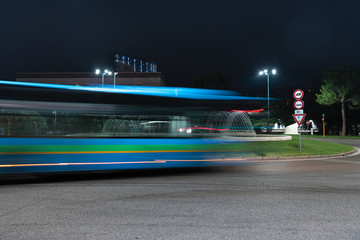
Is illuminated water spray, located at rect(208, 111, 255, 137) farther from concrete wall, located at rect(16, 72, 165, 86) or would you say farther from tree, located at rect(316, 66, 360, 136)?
concrete wall, located at rect(16, 72, 165, 86)

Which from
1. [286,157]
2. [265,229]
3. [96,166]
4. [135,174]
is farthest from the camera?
[286,157]

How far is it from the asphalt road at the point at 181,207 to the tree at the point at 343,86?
42.7 meters

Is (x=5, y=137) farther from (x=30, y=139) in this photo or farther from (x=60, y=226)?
(x=60, y=226)

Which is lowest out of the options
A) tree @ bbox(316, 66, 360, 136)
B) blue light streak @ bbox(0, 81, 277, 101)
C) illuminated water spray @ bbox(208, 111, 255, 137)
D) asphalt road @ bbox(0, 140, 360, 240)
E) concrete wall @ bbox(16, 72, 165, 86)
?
asphalt road @ bbox(0, 140, 360, 240)

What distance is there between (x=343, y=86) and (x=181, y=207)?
47820mm

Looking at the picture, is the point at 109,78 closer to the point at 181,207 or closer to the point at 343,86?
the point at 343,86

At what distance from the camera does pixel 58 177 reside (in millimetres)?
8930

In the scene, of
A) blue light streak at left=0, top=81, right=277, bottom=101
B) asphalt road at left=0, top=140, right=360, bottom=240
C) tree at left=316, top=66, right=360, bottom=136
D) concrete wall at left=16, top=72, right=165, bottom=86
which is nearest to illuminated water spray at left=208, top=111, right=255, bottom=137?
blue light streak at left=0, top=81, right=277, bottom=101

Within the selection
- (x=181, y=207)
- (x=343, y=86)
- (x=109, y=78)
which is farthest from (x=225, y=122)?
(x=109, y=78)

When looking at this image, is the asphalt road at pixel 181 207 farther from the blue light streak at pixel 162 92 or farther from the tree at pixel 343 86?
the tree at pixel 343 86

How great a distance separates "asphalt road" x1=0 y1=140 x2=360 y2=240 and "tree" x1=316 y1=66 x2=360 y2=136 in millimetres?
42659

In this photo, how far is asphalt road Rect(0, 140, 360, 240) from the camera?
396 centimetres

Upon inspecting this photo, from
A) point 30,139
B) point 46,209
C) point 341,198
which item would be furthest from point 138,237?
point 30,139

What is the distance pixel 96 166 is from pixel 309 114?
58.8m
